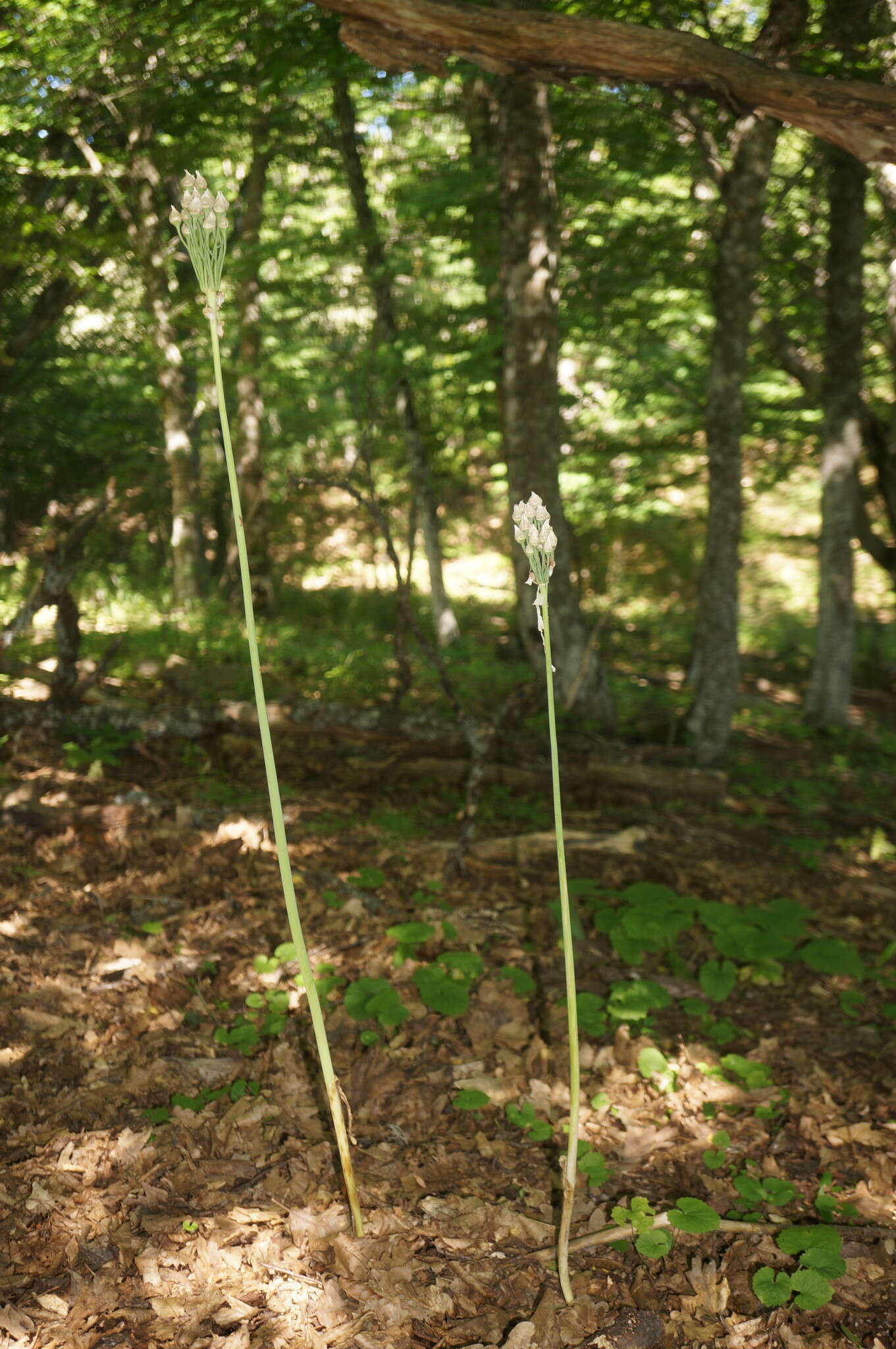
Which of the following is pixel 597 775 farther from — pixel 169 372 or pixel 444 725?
pixel 169 372

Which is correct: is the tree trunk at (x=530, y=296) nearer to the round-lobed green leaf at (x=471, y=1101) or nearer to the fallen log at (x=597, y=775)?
the fallen log at (x=597, y=775)

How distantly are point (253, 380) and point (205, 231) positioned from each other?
31.9ft

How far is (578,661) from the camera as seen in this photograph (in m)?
6.96

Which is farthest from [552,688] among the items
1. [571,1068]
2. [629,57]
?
[629,57]

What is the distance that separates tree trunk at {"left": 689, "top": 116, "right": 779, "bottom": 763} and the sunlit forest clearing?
0.12ft

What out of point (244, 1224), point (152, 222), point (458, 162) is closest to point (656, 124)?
point (458, 162)

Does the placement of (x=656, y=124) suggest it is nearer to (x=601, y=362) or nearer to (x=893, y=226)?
(x=893, y=226)

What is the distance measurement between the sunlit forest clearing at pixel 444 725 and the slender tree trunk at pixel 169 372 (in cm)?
6

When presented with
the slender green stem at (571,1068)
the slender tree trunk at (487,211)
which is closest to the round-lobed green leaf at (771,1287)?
the slender green stem at (571,1068)

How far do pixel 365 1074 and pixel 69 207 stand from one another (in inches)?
503

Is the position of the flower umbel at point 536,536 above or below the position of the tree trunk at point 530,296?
below

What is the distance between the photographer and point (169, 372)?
36.3 feet

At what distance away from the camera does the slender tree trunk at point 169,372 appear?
10.5 meters

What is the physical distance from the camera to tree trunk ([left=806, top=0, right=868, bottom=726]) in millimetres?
8367
